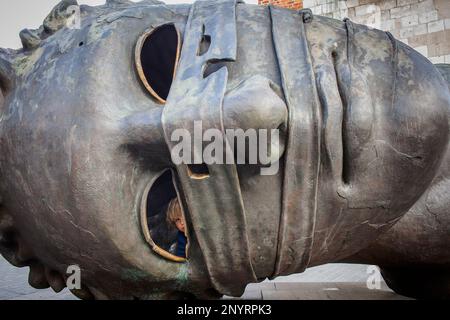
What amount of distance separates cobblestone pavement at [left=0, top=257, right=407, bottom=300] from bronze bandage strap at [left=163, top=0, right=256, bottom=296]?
4.46 ft

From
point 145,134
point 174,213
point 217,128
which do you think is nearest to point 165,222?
point 174,213

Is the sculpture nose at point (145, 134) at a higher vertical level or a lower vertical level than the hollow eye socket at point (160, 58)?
lower

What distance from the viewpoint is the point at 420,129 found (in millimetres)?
1510

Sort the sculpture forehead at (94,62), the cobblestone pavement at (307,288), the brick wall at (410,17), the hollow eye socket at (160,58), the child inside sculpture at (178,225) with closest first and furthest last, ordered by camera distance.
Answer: the sculpture forehead at (94,62)
the child inside sculpture at (178,225)
the hollow eye socket at (160,58)
the cobblestone pavement at (307,288)
the brick wall at (410,17)

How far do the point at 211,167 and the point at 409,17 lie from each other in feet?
22.6

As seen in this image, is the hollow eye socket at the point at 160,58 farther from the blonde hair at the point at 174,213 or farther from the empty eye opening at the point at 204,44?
the blonde hair at the point at 174,213

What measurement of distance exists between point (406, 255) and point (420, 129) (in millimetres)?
679

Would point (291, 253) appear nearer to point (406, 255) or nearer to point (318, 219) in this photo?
point (318, 219)

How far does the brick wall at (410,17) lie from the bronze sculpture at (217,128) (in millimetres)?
5961

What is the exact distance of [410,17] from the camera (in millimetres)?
6871

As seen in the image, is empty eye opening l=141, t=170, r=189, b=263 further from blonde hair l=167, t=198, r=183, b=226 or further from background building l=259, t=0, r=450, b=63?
background building l=259, t=0, r=450, b=63

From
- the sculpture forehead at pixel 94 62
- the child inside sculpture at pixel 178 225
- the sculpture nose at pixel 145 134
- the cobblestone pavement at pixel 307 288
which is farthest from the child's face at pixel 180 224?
the cobblestone pavement at pixel 307 288

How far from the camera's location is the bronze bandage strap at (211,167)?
1.29m

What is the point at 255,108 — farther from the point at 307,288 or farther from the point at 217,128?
the point at 307,288
